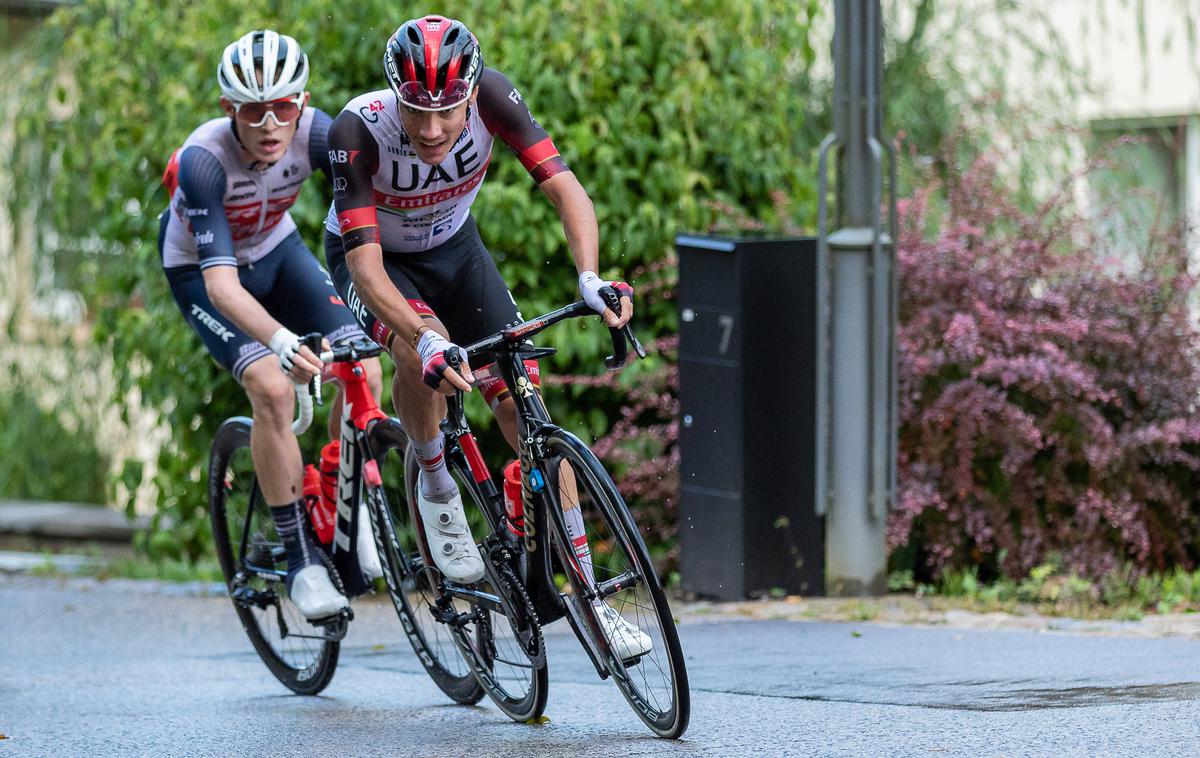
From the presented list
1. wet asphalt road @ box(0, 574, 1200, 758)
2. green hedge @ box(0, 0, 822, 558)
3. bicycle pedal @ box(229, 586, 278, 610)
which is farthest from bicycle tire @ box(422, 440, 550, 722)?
green hedge @ box(0, 0, 822, 558)

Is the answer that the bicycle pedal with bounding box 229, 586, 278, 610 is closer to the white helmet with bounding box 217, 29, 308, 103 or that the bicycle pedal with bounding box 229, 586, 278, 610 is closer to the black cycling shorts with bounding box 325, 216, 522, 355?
the black cycling shorts with bounding box 325, 216, 522, 355

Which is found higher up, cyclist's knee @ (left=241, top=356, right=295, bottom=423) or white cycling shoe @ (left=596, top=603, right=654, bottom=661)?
cyclist's knee @ (left=241, top=356, right=295, bottom=423)

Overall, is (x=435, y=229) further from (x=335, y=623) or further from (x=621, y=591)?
(x=335, y=623)

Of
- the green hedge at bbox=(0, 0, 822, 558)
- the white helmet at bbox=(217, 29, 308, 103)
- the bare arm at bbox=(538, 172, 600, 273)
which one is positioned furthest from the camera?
the green hedge at bbox=(0, 0, 822, 558)

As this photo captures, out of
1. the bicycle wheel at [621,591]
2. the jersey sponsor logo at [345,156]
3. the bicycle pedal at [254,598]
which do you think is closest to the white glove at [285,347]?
the jersey sponsor logo at [345,156]

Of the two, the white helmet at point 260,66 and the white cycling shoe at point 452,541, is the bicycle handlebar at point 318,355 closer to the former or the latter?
the white cycling shoe at point 452,541

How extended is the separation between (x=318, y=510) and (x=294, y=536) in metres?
0.13

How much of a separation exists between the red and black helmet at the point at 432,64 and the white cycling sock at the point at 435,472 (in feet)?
A: 3.76

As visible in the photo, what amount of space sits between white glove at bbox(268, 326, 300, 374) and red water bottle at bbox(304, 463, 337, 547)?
83 centimetres

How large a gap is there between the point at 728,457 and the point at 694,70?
87.7 inches

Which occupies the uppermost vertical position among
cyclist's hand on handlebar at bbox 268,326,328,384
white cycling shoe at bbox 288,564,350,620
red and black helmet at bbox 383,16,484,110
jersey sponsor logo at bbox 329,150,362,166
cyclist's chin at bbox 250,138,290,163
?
red and black helmet at bbox 383,16,484,110

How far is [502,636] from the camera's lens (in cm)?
537

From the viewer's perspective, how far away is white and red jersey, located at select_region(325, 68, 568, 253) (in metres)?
5.04

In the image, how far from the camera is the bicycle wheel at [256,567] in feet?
20.8
